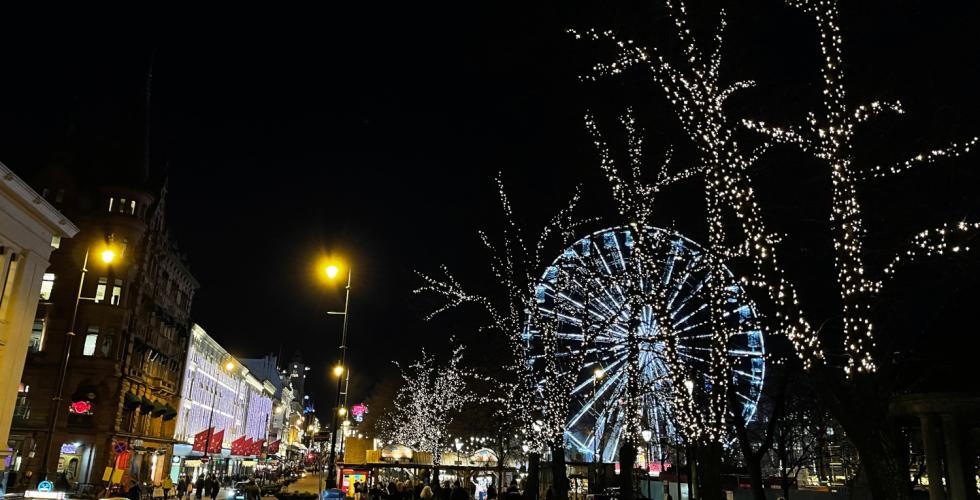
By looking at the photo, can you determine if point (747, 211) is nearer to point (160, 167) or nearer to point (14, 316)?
point (14, 316)

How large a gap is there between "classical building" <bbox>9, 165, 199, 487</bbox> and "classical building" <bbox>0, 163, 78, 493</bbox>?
53.3 feet

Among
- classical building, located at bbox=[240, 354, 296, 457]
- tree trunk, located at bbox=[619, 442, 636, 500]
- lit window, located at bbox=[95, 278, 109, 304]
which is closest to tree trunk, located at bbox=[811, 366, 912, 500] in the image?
tree trunk, located at bbox=[619, 442, 636, 500]

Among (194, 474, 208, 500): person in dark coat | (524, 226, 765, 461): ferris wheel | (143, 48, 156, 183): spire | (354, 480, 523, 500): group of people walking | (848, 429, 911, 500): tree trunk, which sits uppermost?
(143, 48, 156, 183): spire

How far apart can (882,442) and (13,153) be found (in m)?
59.5

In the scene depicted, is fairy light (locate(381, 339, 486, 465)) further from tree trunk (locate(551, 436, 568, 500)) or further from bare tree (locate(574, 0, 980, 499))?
bare tree (locate(574, 0, 980, 499))

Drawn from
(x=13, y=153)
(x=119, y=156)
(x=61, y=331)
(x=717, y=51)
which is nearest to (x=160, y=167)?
(x=119, y=156)

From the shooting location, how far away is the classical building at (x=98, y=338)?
46.2m

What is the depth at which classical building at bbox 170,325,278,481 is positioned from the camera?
65938mm

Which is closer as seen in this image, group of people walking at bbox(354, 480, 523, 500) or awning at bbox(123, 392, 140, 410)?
group of people walking at bbox(354, 480, 523, 500)

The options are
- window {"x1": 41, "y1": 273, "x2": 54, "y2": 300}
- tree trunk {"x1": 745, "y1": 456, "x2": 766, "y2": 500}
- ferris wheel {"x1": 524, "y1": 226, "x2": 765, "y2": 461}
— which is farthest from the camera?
window {"x1": 41, "y1": 273, "x2": 54, "y2": 300}

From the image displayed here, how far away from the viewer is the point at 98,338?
48438 mm

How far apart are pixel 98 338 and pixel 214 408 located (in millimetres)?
34441

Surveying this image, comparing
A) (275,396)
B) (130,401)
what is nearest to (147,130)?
(130,401)

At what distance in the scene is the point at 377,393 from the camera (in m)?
130
